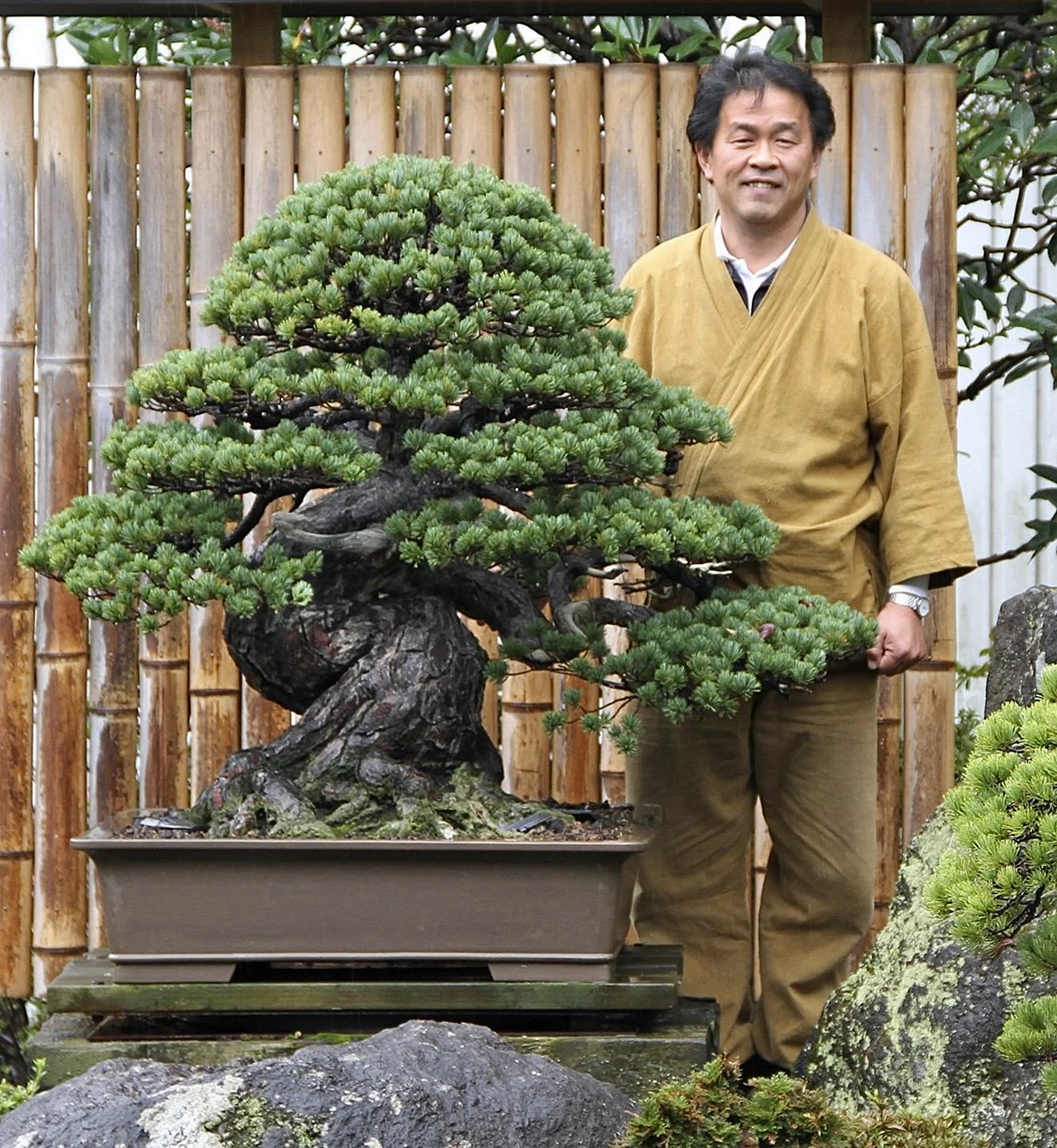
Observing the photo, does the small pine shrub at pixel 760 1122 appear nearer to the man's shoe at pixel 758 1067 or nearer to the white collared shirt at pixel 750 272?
the man's shoe at pixel 758 1067

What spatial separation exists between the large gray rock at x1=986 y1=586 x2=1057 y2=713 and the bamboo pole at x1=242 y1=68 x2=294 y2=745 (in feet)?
4.84

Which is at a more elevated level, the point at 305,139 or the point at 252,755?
the point at 305,139

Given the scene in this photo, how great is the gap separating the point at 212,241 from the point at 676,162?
949 millimetres

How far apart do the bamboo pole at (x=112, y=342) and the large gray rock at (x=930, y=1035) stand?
5.33ft

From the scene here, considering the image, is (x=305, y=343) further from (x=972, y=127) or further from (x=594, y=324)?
(x=972, y=127)

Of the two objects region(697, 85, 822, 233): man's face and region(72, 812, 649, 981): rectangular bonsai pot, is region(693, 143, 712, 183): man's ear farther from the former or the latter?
region(72, 812, 649, 981): rectangular bonsai pot

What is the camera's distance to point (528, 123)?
3.33 metres

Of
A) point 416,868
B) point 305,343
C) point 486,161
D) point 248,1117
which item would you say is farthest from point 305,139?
point 248,1117

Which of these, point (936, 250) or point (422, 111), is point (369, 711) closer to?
point (422, 111)

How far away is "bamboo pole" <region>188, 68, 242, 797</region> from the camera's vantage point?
334 centimetres

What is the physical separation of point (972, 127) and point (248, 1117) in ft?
11.2

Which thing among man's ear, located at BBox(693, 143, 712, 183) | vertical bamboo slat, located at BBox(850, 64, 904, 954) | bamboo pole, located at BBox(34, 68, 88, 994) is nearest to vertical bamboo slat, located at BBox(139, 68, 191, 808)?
bamboo pole, located at BBox(34, 68, 88, 994)

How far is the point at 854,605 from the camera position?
2.83 metres

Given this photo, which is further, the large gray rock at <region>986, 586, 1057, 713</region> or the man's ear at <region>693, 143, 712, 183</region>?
the man's ear at <region>693, 143, 712, 183</region>
